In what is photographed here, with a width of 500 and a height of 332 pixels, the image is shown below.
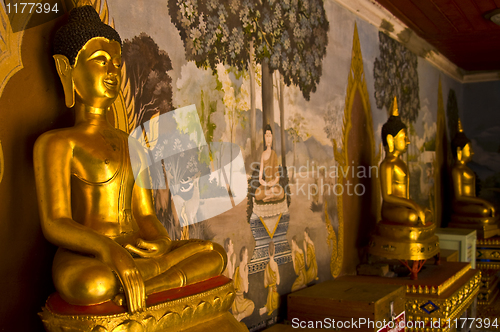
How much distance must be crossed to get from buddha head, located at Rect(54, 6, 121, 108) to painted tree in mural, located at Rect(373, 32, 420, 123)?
348 cm

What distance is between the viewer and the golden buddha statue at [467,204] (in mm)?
6109

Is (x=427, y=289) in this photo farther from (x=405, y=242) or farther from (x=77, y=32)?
(x=77, y=32)

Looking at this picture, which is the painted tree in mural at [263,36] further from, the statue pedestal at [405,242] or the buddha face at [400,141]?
the statue pedestal at [405,242]

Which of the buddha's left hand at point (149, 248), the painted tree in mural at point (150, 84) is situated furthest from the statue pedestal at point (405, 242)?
the buddha's left hand at point (149, 248)

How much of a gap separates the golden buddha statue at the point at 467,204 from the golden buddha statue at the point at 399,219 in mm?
2438

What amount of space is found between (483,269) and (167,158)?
529cm

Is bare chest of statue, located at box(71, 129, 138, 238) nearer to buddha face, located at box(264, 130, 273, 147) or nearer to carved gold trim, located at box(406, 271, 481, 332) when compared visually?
buddha face, located at box(264, 130, 273, 147)

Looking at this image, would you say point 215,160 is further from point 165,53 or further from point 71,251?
point 71,251

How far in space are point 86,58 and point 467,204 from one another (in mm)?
5818

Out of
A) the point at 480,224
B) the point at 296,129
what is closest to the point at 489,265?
the point at 480,224

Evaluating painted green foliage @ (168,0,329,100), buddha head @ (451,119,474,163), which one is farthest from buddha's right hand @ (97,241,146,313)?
buddha head @ (451,119,474,163)

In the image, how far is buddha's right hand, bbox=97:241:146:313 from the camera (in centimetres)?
148

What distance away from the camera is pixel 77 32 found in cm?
170

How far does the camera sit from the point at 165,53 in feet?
7.60
